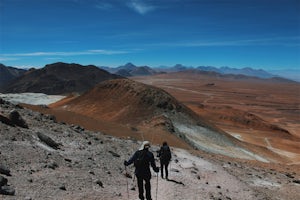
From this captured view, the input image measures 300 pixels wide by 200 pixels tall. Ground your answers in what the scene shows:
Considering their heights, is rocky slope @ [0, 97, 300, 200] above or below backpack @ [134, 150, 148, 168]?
below

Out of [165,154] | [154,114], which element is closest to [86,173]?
[165,154]

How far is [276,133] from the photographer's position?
283 ft

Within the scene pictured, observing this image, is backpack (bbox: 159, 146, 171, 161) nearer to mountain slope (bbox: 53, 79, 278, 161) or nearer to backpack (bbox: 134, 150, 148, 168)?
backpack (bbox: 134, 150, 148, 168)

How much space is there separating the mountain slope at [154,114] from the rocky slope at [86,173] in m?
18.0

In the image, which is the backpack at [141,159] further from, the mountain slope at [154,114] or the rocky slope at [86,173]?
the mountain slope at [154,114]

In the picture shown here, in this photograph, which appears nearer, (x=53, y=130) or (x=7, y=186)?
(x=7, y=186)

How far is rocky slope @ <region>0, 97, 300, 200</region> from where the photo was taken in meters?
12.7

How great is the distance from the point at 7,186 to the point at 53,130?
10.7 m

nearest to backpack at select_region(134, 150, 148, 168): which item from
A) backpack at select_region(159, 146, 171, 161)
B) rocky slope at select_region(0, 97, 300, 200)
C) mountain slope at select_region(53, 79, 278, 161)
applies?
rocky slope at select_region(0, 97, 300, 200)

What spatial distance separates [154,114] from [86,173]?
35371mm

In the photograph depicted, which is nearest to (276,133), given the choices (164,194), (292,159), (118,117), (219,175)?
(292,159)

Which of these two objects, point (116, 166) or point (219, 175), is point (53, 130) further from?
point (219, 175)

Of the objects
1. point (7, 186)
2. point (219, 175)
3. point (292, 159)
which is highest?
point (7, 186)

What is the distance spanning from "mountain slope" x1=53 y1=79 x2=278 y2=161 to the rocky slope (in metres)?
18.0
